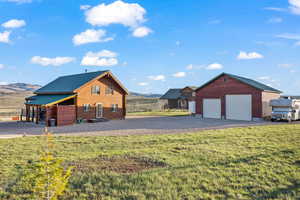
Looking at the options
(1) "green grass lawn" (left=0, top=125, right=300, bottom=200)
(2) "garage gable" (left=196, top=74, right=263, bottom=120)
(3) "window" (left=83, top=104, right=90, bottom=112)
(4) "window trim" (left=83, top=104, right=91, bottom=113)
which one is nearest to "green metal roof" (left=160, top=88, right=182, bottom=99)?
(2) "garage gable" (left=196, top=74, right=263, bottom=120)

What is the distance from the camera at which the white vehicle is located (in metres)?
24.1

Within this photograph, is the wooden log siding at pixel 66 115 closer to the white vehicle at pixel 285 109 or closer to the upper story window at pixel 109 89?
the upper story window at pixel 109 89

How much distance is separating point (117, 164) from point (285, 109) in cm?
2352

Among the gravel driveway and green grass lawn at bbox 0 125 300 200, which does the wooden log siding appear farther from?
green grass lawn at bbox 0 125 300 200

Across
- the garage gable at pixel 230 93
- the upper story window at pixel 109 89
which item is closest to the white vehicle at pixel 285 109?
the garage gable at pixel 230 93

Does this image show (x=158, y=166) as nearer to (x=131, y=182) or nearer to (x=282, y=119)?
(x=131, y=182)

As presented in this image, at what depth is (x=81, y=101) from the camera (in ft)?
81.6

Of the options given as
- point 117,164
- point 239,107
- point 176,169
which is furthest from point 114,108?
point 176,169

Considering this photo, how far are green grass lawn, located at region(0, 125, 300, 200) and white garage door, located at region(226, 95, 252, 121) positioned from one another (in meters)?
15.0

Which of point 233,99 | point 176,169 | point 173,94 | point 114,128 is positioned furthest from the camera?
point 173,94

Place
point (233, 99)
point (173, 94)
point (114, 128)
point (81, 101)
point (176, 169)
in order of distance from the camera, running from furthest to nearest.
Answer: point (173, 94) → point (233, 99) → point (81, 101) → point (114, 128) → point (176, 169)

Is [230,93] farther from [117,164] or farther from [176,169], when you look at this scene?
[117,164]

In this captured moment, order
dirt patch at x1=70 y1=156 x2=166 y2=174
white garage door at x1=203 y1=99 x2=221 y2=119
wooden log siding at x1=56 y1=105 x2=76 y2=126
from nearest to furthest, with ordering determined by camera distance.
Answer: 1. dirt patch at x1=70 y1=156 x2=166 y2=174
2. wooden log siding at x1=56 y1=105 x2=76 y2=126
3. white garage door at x1=203 y1=99 x2=221 y2=119

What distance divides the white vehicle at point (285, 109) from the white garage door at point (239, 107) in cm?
255
